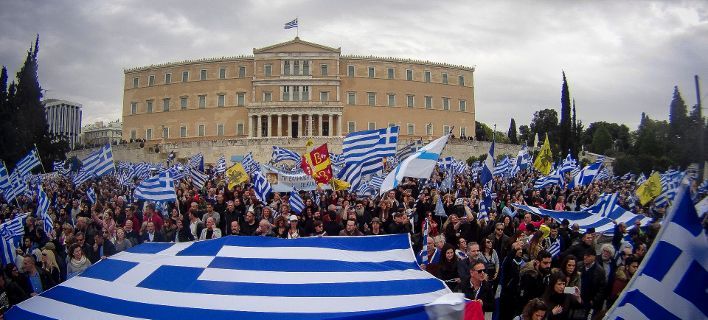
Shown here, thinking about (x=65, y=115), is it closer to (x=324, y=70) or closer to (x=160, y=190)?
(x=324, y=70)

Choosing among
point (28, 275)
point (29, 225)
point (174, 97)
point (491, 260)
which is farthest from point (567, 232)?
point (174, 97)

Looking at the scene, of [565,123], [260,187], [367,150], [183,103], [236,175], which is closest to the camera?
[367,150]

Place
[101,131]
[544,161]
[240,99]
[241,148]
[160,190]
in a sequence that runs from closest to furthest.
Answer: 1. [160,190]
2. [544,161]
3. [241,148]
4. [240,99]
5. [101,131]

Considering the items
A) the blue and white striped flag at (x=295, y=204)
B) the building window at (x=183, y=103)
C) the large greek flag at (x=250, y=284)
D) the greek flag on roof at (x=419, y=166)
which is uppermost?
the building window at (x=183, y=103)

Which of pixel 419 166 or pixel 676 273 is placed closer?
pixel 676 273

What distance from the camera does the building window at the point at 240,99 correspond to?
228 feet

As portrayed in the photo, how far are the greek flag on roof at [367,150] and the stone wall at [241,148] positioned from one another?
139 ft

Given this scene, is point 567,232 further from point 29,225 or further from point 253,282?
point 29,225

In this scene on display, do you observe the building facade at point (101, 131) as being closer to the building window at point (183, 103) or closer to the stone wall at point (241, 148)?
the building window at point (183, 103)

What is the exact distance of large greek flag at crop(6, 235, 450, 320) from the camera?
14.7 ft

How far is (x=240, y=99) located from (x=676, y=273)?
6891 centimetres

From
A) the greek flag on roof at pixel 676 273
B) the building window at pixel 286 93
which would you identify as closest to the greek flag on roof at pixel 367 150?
the greek flag on roof at pixel 676 273

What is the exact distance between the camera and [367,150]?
12156 mm

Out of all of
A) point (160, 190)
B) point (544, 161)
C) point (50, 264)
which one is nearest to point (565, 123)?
point (544, 161)
